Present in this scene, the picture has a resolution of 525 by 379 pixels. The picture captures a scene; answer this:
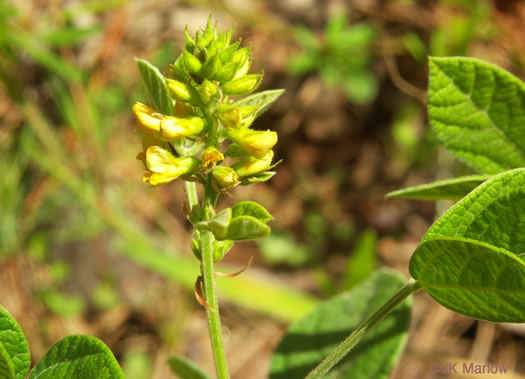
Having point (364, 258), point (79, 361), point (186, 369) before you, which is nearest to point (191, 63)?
point (79, 361)

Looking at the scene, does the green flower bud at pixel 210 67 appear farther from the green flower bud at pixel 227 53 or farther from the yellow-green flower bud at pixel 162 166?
the yellow-green flower bud at pixel 162 166

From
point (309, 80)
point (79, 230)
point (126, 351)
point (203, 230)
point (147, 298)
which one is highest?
point (203, 230)

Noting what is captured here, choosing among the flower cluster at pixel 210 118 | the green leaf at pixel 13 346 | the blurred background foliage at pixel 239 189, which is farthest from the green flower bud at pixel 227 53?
the blurred background foliage at pixel 239 189

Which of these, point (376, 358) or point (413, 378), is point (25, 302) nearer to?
point (413, 378)

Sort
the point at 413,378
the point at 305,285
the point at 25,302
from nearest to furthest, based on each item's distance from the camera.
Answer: the point at 413,378
the point at 25,302
the point at 305,285

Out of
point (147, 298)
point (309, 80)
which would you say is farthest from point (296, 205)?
point (147, 298)

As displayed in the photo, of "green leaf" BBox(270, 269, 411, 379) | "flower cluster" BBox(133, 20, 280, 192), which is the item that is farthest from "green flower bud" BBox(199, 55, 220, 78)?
"green leaf" BBox(270, 269, 411, 379)

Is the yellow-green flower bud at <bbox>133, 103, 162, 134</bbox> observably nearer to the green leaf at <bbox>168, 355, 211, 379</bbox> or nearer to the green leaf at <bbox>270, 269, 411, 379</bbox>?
the green leaf at <bbox>168, 355, 211, 379</bbox>
